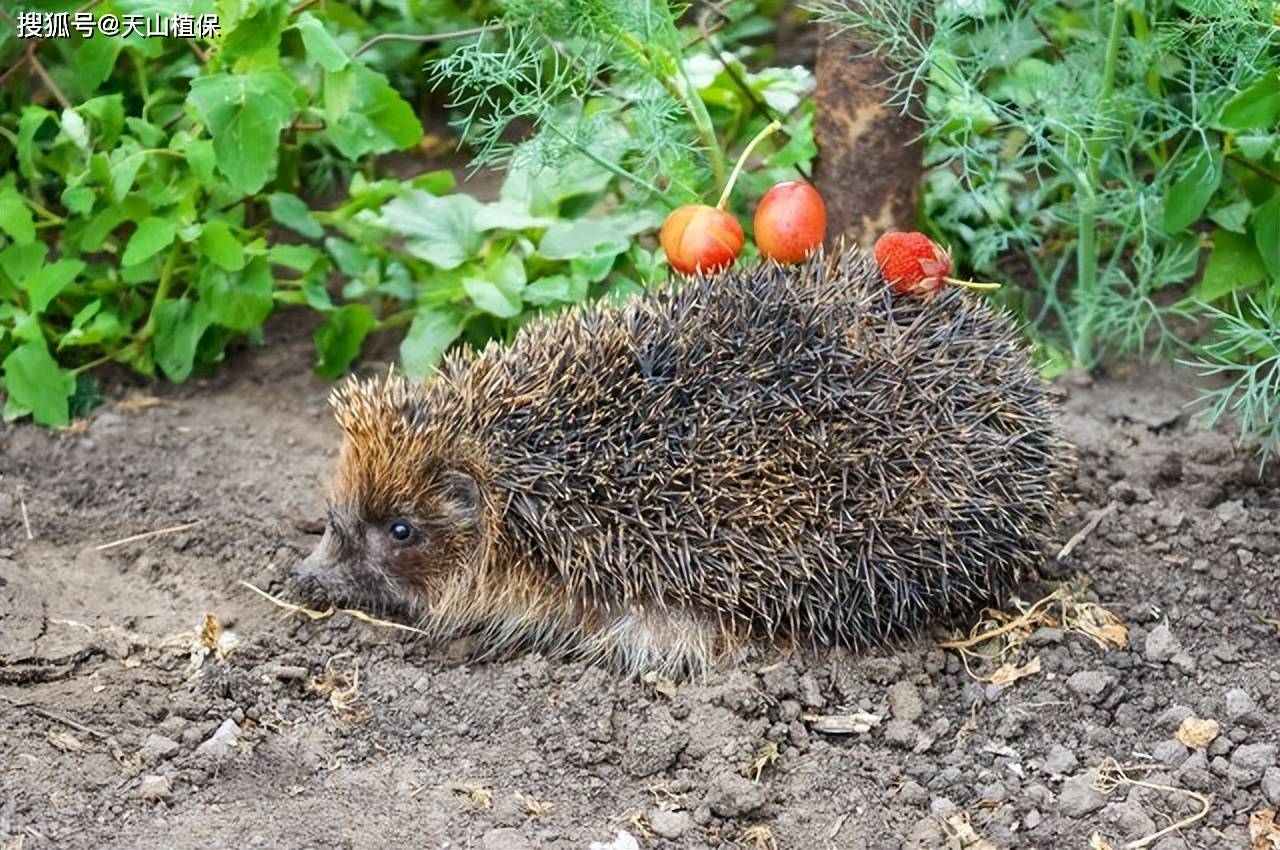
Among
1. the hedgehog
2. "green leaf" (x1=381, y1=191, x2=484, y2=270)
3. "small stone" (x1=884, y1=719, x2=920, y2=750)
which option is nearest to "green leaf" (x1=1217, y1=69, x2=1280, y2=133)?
the hedgehog

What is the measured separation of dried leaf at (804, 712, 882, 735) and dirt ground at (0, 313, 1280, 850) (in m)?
0.02

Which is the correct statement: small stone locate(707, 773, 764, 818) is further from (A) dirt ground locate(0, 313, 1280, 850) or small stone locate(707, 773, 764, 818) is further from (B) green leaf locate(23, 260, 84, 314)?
(B) green leaf locate(23, 260, 84, 314)

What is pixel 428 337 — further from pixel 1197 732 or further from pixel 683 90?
pixel 1197 732

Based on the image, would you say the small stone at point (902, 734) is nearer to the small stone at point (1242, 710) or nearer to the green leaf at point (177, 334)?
the small stone at point (1242, 710)

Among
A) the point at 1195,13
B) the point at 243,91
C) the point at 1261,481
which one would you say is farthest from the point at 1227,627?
the point at 243,91

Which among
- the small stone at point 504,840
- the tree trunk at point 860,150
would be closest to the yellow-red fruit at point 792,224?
the tree trunk at point 860,150

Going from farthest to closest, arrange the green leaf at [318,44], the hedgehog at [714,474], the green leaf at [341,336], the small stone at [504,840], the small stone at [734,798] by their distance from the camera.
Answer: the green leaf at [341,336] < the green leaf at [318,44] < the hedgehog at [714,474] < the small stone at [734,798] < the small stone at [504,840]

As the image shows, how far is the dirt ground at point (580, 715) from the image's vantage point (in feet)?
14.6

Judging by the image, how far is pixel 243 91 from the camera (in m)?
5.95

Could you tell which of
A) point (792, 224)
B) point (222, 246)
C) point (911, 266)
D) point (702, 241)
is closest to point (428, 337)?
point (222, 246)

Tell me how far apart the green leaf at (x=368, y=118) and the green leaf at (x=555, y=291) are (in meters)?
0.77

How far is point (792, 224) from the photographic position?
566 centimetres

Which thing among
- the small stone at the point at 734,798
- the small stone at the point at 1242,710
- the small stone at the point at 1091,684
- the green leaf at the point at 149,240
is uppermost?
the green leaf at the point at 149,240

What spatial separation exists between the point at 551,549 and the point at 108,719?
1456mm
